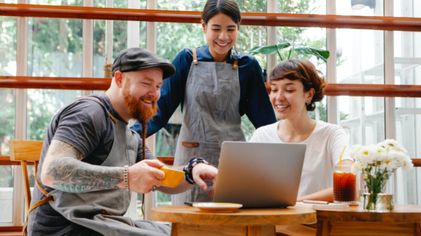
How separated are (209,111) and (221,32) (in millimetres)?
383

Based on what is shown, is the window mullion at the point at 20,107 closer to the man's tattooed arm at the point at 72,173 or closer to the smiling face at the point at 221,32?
the smiling face at the point at 221,32

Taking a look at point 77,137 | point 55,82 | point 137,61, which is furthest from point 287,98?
point 55,82

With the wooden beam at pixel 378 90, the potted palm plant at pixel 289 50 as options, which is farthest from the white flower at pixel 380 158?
the wooden beam at pixel 378 90

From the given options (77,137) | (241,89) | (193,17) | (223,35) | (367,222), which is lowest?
(367,222)

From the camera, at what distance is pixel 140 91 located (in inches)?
79.9

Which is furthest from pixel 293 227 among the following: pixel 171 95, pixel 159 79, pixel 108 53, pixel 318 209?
pixel 108 53

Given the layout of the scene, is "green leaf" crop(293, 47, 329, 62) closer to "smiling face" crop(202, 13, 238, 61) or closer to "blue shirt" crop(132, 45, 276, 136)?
"blue shirt" crop(132, 45, 276, 136)

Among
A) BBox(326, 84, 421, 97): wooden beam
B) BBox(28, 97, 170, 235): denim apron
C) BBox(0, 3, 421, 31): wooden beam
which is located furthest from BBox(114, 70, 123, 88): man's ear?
BBox(326, 84, 421, 97): wooden beam

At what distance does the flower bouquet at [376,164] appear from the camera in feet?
6.34

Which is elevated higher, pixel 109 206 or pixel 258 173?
pixel 258 173

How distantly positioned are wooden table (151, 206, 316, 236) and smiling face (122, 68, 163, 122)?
16.1 inches

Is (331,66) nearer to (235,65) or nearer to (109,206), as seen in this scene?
(235,65)

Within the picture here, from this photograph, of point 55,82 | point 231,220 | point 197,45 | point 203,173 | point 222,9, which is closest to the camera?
point 231,220

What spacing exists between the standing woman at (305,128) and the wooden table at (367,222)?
53 cm
